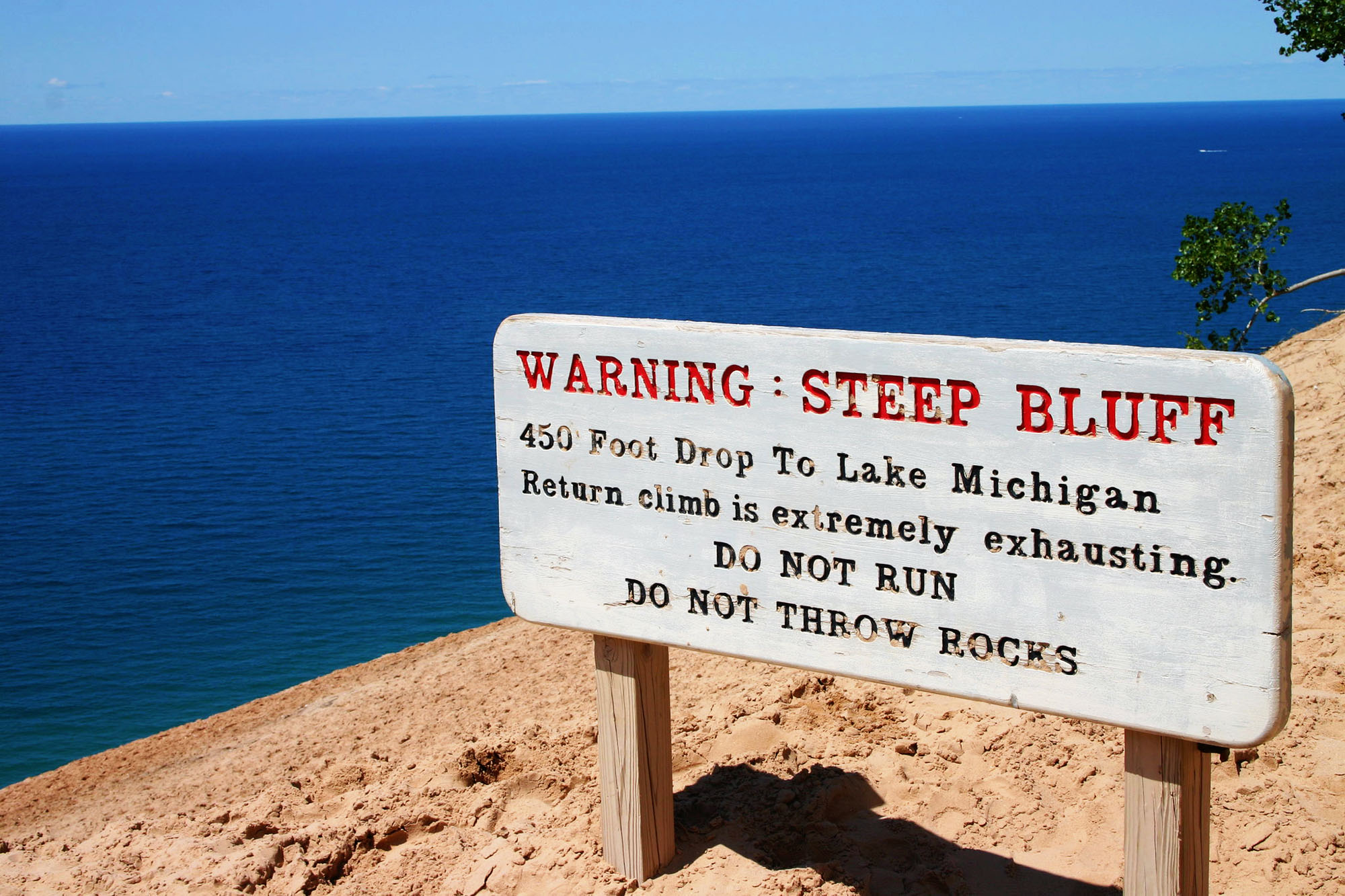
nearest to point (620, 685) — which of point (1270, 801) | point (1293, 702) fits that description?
point (1270, 801)

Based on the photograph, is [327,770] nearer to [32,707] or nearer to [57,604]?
[32,707]

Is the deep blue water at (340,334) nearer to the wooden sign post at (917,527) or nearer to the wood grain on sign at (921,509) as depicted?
the wooden sign post at (917,527)

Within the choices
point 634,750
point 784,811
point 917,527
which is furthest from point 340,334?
point 917,527

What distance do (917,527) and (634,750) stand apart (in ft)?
5.10

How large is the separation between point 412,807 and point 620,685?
144cm

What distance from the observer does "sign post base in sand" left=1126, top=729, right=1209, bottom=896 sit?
3768 mm

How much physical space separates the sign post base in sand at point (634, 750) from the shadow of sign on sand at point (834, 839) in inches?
8.0

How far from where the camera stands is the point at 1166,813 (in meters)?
3.79

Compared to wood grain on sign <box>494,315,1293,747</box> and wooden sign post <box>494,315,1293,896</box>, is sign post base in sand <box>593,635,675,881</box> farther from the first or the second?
wood grain on sign <box>494,315,1293,747</box>

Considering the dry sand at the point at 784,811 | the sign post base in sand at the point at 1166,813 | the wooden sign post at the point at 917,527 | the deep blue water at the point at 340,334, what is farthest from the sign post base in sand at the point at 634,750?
the deep blue water at the point at 340,334

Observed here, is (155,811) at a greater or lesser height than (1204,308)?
lesser

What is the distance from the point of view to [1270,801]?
4953mm

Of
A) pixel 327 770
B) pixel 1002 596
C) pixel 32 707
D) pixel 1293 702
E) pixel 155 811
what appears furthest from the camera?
pixel 32 707

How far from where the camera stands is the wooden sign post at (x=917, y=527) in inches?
139
